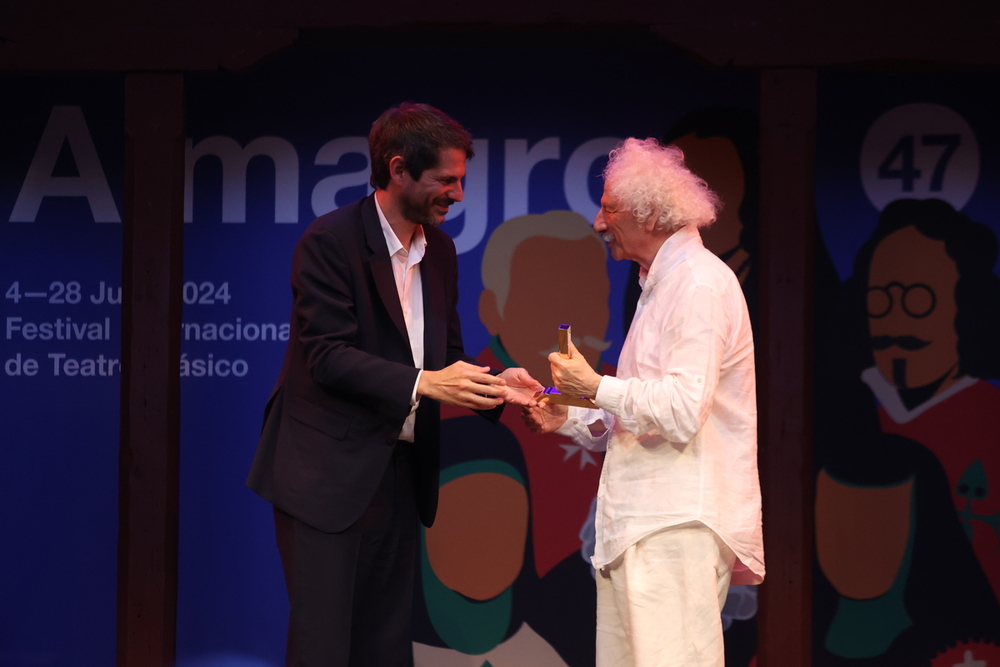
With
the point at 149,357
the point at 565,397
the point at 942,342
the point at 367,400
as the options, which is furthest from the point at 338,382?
the point at 942,342

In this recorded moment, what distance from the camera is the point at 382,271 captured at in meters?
2.64

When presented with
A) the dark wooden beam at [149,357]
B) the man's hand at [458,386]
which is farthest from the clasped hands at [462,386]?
the dark wooden beam at [149,357]

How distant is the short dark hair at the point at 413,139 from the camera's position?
8.83 feet

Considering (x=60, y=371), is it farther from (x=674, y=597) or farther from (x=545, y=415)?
(x=674, y=597)

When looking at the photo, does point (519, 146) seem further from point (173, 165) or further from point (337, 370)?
point (337, 370)

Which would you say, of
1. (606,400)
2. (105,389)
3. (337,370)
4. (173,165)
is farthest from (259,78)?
(606,400)

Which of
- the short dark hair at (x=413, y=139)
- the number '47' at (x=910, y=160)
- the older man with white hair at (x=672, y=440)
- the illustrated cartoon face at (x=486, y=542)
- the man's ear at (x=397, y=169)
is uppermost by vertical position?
the number '47' at (x=910, y=160)

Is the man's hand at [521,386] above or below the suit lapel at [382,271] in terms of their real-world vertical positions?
below

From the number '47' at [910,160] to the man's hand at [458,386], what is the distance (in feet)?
8.59

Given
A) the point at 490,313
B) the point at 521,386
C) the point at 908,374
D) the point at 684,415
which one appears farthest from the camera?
the point at 490,313

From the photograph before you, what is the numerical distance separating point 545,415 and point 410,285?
1.96ft

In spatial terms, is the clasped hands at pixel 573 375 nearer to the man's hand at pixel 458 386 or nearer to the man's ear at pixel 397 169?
the man's hand at pixel 458 386

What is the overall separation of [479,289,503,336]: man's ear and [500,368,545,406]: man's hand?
1.32 m

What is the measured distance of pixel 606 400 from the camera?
99.2 inches
